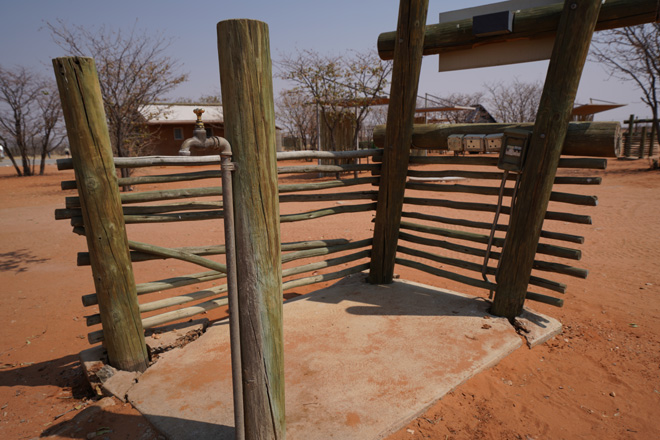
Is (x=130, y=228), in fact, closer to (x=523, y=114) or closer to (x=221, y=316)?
(x=221, y=316)

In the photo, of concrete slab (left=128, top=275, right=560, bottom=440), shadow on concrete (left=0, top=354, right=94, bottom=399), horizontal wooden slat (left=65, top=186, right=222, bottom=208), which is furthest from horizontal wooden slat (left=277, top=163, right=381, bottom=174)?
shadow on concrete (left=0, top=354, right=94, bottom=399)

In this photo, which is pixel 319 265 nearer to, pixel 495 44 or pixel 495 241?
pixel 495 241

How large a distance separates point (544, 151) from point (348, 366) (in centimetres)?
228

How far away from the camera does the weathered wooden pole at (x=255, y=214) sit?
178 centimetres

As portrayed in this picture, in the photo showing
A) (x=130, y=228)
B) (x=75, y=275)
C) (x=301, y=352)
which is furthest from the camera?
(x=130, y=228)

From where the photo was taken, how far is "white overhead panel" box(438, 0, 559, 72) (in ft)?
11.1

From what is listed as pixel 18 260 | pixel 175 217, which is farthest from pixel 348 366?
pixel 18 260

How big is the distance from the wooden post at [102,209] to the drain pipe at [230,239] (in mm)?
1245

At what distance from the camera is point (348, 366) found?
3.00m

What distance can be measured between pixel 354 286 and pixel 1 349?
11.4ft

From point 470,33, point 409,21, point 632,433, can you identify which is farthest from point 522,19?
point 632,433

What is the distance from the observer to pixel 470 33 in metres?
3.66

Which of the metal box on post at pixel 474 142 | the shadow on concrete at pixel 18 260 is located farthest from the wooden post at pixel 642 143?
the shadow on concrete at pixel 18 260

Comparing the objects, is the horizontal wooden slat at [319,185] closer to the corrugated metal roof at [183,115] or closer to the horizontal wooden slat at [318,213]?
the horizontal wooden slat at [318,213]
